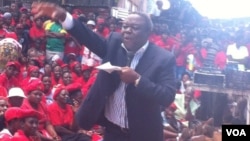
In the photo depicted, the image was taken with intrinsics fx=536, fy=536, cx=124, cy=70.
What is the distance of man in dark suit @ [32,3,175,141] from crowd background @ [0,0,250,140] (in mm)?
2502

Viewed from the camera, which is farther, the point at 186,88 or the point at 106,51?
the point at 186,88

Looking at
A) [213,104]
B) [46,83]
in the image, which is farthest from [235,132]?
[213,104]

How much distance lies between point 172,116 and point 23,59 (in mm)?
2988

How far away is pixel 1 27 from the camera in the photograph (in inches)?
440

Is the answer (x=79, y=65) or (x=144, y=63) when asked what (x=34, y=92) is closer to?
(x=144, y=63)

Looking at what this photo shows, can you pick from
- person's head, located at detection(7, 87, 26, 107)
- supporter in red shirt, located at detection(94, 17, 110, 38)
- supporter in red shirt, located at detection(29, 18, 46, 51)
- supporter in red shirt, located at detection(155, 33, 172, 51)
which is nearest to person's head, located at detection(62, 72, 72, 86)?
supporter in red shirt, located at detection(29, 18, 46, 51)

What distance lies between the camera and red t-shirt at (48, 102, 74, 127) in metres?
7.03

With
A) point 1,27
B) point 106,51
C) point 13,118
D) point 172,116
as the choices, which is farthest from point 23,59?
point 106,51

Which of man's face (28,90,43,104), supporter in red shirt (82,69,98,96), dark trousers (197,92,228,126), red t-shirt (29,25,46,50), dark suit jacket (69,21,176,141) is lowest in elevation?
dark trousers (197,92,228,126)

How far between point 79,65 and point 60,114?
319 cm

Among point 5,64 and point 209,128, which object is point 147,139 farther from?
point 5,64

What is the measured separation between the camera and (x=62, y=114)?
7148mm

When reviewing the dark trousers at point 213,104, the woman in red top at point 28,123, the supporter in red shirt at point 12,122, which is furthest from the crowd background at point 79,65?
the woman in red top at point 28,123

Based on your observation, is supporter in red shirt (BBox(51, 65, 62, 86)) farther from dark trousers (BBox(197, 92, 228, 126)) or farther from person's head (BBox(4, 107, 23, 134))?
person's head (BBox(4, 107, 23, 134))
